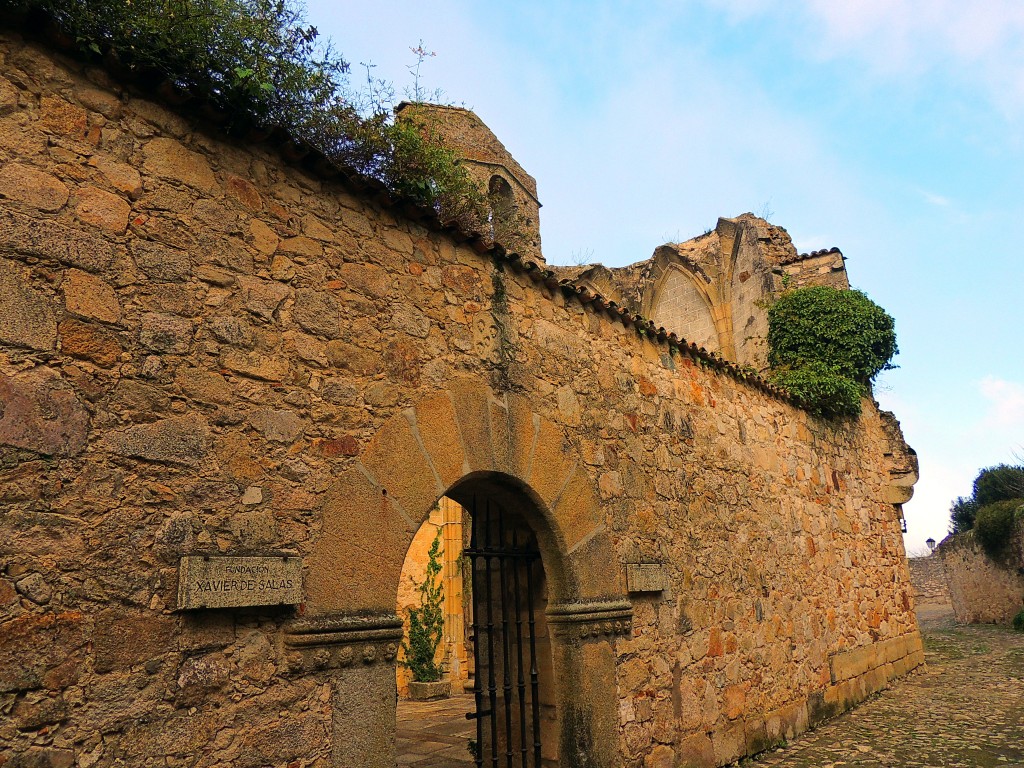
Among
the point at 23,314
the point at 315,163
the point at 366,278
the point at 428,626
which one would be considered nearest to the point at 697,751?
the point at 366,278

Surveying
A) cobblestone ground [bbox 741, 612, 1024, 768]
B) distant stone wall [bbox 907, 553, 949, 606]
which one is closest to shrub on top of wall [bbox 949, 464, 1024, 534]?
distant stone wall [bbox 907, 553, 949, 606]

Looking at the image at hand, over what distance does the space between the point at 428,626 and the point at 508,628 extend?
5698mm

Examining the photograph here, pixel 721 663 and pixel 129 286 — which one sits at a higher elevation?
pixel 129 286

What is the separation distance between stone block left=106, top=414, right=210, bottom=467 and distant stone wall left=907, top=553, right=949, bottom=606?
2694 cm

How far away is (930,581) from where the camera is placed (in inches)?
A: 984

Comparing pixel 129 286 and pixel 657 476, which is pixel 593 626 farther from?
pixel 129 286

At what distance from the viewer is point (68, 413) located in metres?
2.50

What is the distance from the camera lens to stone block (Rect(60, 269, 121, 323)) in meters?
2.58

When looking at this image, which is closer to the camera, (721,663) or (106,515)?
(106,515)

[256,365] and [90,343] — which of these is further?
[256,365]

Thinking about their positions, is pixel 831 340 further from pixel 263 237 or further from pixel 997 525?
pixel 997 525

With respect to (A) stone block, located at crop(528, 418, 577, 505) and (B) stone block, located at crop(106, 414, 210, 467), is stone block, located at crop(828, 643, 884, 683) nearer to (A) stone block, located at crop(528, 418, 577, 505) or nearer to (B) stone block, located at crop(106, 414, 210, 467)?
(A) stone block, located at crop(528, 418, 577, 505)

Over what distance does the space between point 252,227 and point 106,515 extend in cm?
136

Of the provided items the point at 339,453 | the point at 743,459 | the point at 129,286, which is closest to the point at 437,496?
the point at 339,453
